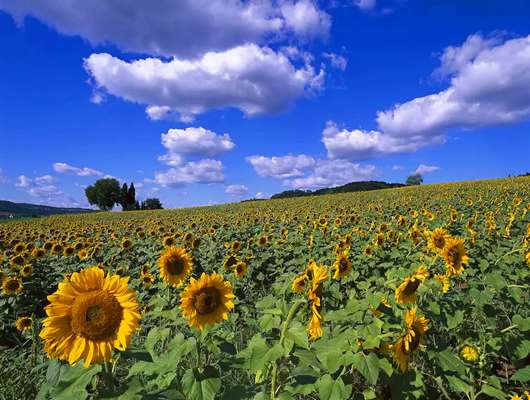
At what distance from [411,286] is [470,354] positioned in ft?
3.16

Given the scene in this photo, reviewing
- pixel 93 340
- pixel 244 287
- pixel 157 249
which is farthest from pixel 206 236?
pixel 93 340

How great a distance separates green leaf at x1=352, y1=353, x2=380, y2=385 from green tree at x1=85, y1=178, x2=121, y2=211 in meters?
110

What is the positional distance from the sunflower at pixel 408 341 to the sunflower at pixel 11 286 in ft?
20.5

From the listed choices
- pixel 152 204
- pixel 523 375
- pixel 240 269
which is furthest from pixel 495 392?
pixel 152 204

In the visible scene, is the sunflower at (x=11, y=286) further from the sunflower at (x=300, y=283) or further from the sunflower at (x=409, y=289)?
the sunflower at (x=409, y=289)

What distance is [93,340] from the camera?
6.72 feet

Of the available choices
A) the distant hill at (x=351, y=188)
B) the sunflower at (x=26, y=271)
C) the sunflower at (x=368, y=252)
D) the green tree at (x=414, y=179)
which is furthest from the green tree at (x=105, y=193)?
the sunflower at (x=368, y=252)

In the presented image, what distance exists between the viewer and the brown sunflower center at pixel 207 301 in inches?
105

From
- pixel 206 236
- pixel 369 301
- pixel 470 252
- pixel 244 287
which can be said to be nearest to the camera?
pixel 369 301

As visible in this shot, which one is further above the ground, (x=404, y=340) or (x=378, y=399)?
(x=404, y=340)

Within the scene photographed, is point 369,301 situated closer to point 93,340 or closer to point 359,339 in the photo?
point 359,339

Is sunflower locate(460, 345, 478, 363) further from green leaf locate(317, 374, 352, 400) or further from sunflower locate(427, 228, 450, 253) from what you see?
green leaf locate(317, 374, 352, 400)

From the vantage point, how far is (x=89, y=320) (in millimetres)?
2088

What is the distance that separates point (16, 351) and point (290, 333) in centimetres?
472
